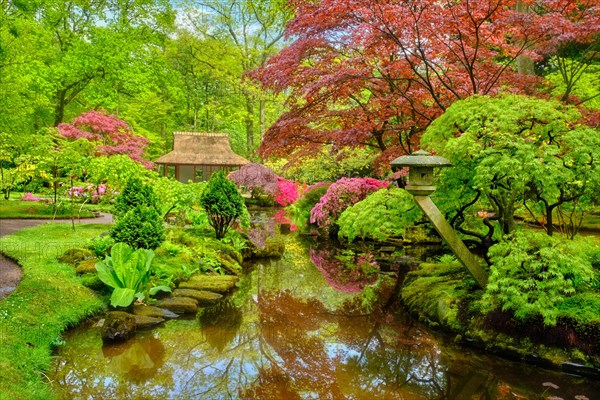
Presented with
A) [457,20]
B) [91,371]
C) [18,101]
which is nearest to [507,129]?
[457,20]

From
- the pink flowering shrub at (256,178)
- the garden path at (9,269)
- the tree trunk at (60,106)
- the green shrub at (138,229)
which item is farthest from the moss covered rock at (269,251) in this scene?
the tree trunk at (60,106)

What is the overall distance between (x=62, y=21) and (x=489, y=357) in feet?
86.6

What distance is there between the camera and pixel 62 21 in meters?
23.4

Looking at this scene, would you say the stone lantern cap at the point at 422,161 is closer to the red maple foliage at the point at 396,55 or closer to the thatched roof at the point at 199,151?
the red maple foliage at the point at 396,55

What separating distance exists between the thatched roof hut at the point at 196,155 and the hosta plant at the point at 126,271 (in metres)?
20.0

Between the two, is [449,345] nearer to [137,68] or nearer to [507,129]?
[507,129]

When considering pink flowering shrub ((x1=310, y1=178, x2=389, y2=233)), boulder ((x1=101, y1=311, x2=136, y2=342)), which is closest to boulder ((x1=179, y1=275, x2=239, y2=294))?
boulder ((x1=101, y1=311, x2=136, y2=342))

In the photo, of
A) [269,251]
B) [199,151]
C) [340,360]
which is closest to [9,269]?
[269,251]

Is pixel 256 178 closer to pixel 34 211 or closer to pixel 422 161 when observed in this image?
pixel 34 211

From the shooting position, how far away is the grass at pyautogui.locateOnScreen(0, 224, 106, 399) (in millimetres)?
3873

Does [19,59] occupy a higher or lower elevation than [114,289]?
higher

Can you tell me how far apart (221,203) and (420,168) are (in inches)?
221

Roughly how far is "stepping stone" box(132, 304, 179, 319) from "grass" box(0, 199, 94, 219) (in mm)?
8363

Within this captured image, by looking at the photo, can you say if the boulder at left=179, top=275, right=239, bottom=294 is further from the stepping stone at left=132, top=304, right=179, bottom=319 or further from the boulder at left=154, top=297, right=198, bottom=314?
the stepping stone at left=132, top=304, right=179, bottom=319
